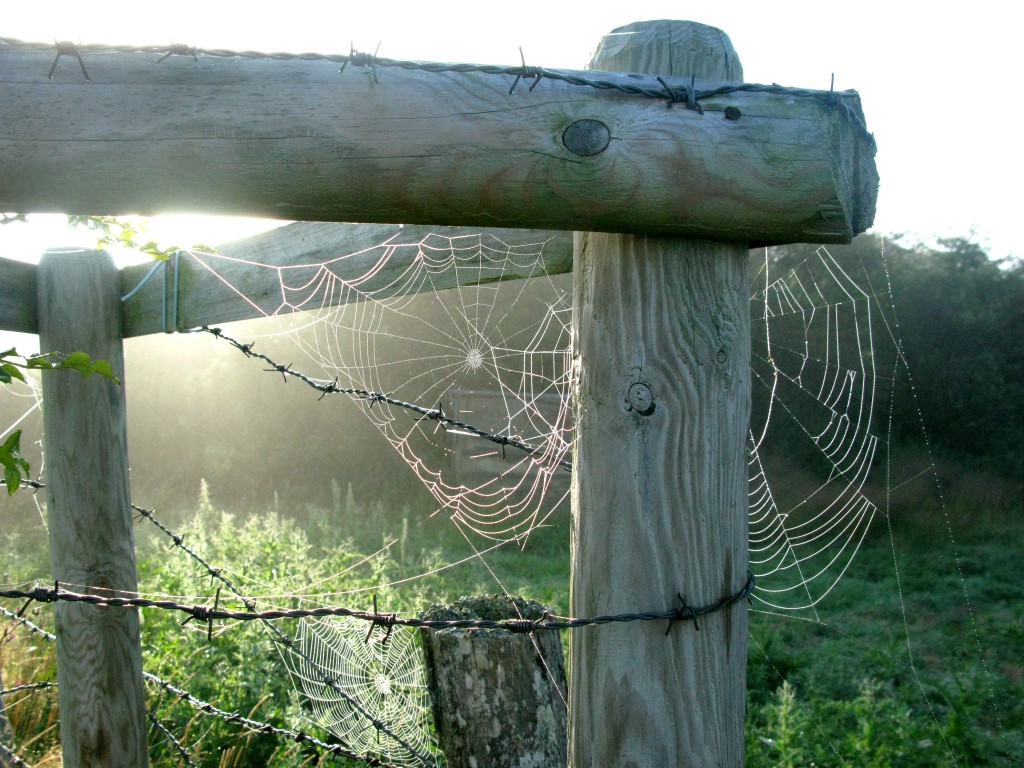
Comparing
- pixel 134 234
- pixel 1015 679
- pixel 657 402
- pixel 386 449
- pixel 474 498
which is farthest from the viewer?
pixel 386 449

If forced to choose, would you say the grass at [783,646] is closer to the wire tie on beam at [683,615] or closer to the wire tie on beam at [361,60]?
the wire tie on beam at [683,615]

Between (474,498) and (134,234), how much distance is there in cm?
855

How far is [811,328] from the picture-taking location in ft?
33.7

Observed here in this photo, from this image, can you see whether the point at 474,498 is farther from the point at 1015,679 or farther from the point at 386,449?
the point at 1015,679

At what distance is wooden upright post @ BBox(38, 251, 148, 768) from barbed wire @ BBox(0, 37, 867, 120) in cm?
148

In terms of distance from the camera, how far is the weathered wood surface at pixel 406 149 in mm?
1128

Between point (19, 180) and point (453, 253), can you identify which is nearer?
point (19, 180)

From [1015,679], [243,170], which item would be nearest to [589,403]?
[243,170]

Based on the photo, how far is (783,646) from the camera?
6.73 m

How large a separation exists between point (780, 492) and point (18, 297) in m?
9.80

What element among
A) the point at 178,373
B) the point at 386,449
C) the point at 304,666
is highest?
the point at 178,373

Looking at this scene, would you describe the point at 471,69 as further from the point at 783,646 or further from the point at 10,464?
the point at 783,646

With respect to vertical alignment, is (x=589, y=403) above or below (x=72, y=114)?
below

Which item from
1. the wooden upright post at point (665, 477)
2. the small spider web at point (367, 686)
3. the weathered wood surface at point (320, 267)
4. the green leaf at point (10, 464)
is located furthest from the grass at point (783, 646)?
the wooden upright post at point (665, 477)
